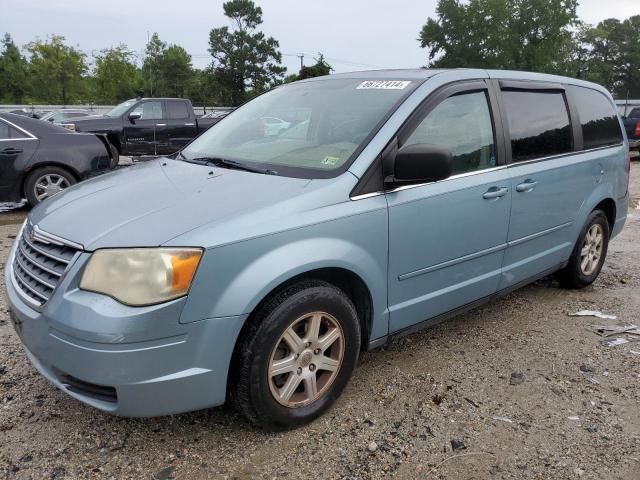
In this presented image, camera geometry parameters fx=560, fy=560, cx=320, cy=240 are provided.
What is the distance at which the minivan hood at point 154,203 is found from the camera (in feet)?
7.64

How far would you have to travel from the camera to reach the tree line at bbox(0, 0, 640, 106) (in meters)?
46.2

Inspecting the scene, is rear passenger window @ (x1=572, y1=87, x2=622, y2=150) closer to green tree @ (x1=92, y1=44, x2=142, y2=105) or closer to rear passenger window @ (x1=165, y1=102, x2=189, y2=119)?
rear passenger window @ (x1=165, y1=102, x2=189, y2=119)

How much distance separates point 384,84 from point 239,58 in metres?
63.8

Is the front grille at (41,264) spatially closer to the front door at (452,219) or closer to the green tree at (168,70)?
the front door at (452,219)

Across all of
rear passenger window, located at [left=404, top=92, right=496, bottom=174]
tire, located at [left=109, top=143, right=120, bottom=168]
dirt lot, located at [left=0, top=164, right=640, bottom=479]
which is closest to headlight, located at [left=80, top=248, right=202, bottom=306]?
dirt lot, located at [left=0, top=164, right=640, bottom=479]

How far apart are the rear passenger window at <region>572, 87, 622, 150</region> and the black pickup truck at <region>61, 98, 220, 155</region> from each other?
10038 millimetres

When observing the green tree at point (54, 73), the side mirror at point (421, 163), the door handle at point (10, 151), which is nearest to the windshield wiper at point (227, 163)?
the side mirror at point (421, 163)

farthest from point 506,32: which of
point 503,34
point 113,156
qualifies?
point 113,156

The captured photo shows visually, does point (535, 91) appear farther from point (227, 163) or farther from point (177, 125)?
point (177, 125)

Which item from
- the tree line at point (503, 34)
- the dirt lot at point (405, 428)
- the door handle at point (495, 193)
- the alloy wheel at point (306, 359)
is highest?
the tree line at point (503, 34)

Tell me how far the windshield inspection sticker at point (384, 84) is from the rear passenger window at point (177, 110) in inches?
476

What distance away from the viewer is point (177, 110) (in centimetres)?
1466

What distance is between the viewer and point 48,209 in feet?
9.33

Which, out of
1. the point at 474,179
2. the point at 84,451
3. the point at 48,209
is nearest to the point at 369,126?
the point at 474,179
